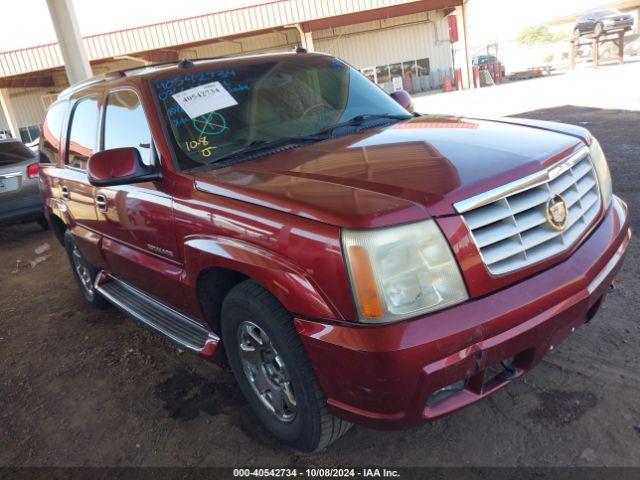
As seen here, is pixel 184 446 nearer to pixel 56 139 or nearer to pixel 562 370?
pixel 562 370

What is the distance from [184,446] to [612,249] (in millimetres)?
2242

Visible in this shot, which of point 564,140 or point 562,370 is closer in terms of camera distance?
point 564,140

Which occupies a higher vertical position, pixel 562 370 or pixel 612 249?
pixel 612 249

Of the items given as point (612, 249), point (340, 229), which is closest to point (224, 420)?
point (340, 229)

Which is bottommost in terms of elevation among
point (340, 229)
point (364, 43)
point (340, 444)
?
point (340, 444)

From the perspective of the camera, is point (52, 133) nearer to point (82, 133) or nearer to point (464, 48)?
point (82, 133)

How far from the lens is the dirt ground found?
2238mm

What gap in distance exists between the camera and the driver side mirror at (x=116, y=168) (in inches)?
99.0

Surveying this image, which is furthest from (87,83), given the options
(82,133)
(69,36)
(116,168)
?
(69,36)

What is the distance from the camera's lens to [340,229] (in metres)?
1.74

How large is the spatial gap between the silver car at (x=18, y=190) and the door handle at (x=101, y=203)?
5033 millimetres

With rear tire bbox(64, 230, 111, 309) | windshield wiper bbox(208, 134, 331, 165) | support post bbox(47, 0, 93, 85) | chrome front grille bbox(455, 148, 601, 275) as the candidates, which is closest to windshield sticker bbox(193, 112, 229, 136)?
windshield wiper bbox(208, 134, 331, 165)

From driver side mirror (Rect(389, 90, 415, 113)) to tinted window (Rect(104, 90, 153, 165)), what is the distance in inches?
66.7

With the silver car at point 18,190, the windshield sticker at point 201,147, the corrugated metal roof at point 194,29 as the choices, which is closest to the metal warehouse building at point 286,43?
the corrugated metal roof at point 194,29
